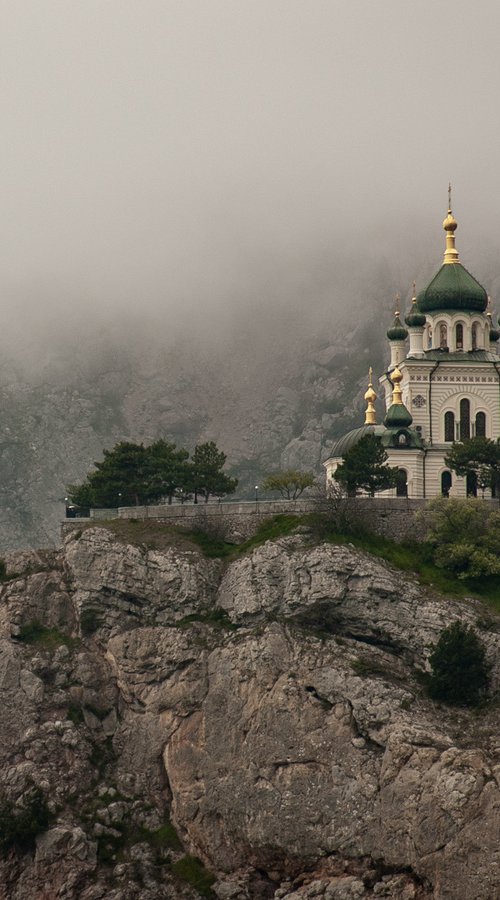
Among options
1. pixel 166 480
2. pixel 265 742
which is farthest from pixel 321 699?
pixel 166 480

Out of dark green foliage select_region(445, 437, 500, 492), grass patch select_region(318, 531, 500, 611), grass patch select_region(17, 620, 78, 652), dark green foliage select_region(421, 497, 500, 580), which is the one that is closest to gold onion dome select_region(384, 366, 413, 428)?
dark green foliage select_region(445, 437, 500, 492)

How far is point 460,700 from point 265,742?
11.4 metres

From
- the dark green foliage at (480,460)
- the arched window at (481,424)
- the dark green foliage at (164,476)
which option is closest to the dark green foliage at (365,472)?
the dark green foliage at (480,460)

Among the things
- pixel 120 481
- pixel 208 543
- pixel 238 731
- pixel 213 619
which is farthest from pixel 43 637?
pixel 238 731

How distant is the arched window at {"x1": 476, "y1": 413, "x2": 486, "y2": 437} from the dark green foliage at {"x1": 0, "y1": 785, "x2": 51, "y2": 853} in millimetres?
A: 42250

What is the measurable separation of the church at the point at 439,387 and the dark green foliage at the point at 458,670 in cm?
1973

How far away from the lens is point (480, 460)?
413 ft

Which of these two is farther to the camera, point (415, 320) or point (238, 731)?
point (415, 320)

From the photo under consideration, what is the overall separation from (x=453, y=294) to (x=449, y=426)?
1004cm

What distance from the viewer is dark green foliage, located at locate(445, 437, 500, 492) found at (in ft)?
411

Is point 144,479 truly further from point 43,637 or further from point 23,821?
point 23,821

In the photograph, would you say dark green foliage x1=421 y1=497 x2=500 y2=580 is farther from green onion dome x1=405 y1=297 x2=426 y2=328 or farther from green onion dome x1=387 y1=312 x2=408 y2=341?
green onion dome x1=387 y1=312 x2=408 y2=341

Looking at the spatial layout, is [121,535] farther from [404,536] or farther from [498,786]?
[498,786]

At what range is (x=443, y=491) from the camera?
12988cm
